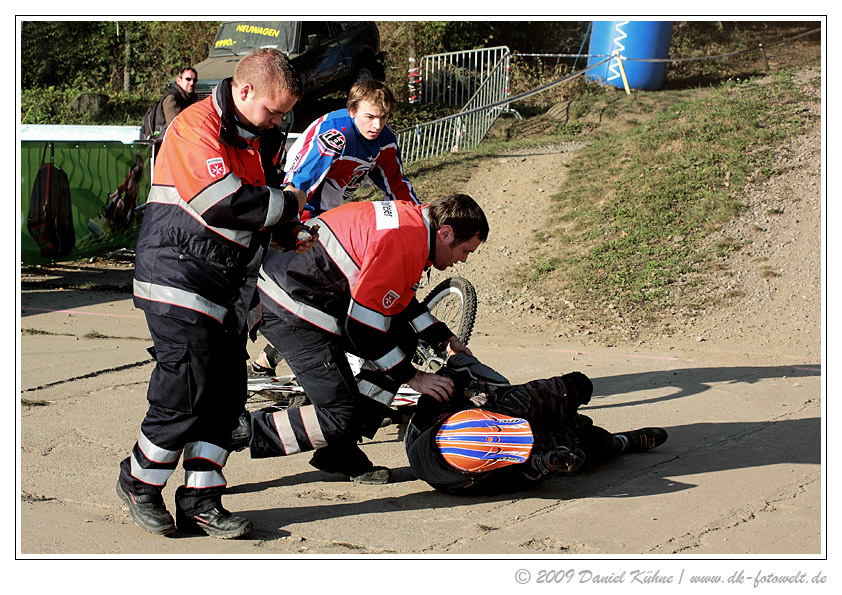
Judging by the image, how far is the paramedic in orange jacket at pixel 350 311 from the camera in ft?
12.8

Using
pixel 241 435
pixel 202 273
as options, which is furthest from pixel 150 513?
pixel 202 273

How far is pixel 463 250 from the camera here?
4047mm

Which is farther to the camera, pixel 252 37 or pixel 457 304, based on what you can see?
pixel 252 37

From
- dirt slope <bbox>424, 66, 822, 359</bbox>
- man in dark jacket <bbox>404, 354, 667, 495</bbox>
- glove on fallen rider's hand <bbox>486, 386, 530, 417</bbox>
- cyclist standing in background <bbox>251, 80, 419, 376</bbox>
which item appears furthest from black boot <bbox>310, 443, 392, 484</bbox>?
dirt slope <bbox>424, 66, 822, 359</bbox>

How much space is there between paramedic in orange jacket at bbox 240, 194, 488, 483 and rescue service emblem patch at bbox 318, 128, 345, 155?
134cm

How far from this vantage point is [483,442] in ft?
12.6

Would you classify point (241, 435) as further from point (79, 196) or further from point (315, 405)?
point (79, 196)

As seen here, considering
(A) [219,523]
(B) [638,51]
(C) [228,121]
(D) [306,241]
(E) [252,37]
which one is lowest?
(A) [219,523]

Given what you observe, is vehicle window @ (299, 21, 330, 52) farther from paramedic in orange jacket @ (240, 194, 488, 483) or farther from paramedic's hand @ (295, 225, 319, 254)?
paramedic's hand @ (295, 225, 319, 254)

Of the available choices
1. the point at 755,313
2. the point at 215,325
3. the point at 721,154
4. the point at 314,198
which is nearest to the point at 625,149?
the point at 721,154

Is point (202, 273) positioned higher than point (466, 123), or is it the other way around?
point (466, 123)

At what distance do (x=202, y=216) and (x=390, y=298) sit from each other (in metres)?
0.96

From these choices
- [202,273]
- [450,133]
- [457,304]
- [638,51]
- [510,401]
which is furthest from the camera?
[638,51]

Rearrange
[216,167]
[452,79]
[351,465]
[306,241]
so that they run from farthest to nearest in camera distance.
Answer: [452,79], [351,465], [306,241], [216,167]
